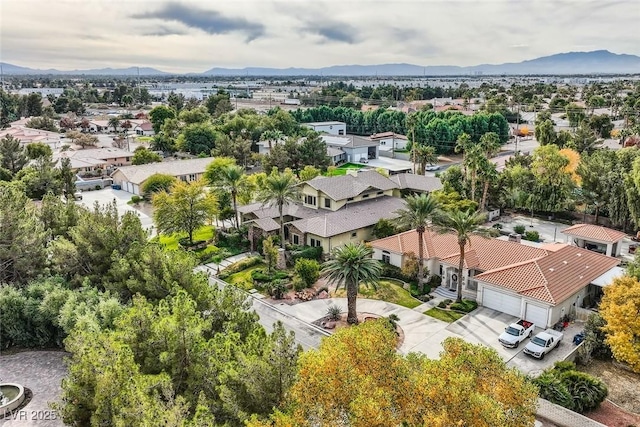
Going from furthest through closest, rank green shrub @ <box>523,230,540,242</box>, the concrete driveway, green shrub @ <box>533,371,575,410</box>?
1. the concrete driveway
2. green shrub @ <box>523,230,540,242</box>
3. green shrub @ <box>533,371,575,410</box>

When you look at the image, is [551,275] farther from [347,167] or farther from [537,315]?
[347,167]

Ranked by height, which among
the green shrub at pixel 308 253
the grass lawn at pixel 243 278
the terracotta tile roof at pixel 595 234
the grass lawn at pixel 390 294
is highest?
the terracotta tile roof at pixel 595 234

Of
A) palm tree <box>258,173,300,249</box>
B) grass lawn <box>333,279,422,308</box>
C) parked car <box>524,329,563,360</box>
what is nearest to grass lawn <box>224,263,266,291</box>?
palm tree <box>258,173,300,249</box>

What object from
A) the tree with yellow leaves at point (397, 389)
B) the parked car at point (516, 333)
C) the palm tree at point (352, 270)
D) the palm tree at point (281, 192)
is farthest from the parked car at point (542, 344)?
the palm tree at point (281, 192)

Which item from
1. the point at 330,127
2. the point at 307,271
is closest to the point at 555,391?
the point at 307,271

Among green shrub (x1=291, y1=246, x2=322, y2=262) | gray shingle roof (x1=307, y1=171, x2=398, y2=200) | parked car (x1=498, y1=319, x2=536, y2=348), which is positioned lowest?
parked car (x1=498, y1=319, x2=536, y2=348)

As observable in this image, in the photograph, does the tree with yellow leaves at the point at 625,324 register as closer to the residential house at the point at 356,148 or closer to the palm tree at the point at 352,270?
the palm tree at the point at 352,270

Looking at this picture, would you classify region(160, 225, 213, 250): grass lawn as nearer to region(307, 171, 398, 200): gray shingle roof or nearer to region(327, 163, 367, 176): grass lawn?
region(307, 171, 398, 200): gray shingle roof
